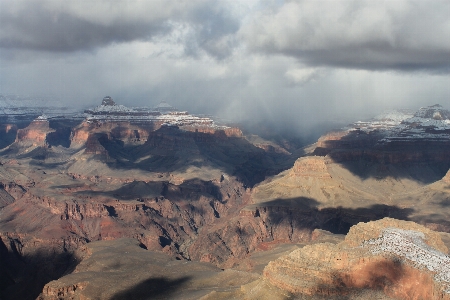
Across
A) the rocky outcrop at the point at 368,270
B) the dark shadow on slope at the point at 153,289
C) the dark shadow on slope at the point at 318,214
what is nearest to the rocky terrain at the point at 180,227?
the dark shadow on slope at the point at 153,289

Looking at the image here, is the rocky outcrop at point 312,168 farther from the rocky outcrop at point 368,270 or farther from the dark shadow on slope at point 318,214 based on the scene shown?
the rocky outcrop at point 368,270

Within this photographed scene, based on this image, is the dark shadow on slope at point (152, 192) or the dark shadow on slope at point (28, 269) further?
Result: the dark shadow on slope at point (152, 192)

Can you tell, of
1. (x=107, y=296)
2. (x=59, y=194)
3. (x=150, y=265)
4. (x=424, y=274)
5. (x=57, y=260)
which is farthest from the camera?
(x=59, y=194)

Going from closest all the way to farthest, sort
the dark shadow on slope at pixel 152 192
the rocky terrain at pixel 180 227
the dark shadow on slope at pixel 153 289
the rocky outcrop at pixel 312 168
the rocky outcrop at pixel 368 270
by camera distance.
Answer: the rocky outcrop at pixel 368 270
the dark shadow on slope at pixel 153 289
the rocky terrain at pixel 180 227
the dark shadow on slope at pixel 152 192
the rocky outcrop at pixel 312 168

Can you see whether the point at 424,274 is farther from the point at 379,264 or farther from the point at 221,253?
the point at 221,253

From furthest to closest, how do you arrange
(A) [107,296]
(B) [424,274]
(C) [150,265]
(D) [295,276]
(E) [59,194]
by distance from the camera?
(E) [59,194], (C) [150,265], (A) [107,296], (D) [295,276], (B) [424,274]

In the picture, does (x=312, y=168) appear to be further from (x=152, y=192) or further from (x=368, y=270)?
(x=368, y=270)

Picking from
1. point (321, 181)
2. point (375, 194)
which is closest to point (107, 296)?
point (321, 181)
